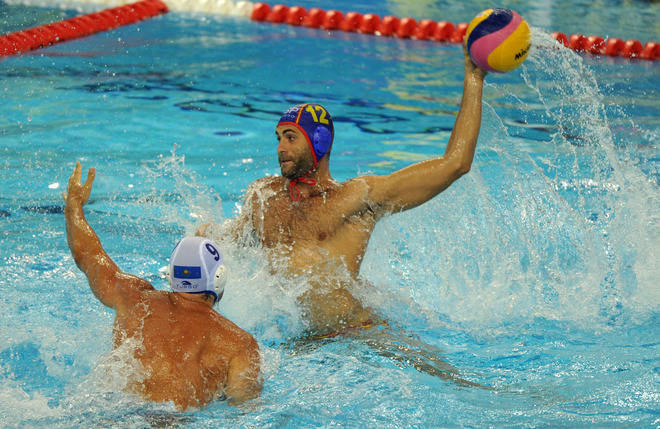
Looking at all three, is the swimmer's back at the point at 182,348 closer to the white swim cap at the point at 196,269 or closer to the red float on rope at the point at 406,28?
the white swim cap at the point at 196,269

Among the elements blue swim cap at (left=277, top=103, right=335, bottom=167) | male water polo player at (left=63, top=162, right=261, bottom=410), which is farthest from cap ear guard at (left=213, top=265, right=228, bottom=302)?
blue swim cap at (left=277, top=103, right=335, bottom=167)

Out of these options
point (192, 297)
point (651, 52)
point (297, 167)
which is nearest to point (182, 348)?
point (192, 297)

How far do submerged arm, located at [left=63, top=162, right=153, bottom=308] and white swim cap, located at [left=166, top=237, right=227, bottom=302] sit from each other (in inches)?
10.3

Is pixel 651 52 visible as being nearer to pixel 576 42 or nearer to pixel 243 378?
pixel 576 42

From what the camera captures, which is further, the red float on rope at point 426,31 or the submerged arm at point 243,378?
the red float on rope at point 426,31

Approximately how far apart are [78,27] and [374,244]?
24.5ft

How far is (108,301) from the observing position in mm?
2920

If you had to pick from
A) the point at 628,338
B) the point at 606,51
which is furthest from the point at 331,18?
the point at 628,338

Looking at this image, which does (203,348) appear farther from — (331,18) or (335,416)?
(331,18)

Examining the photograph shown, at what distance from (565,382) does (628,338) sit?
674 mm

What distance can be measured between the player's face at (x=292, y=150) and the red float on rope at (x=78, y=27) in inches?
260

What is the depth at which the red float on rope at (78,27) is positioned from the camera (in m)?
8.93

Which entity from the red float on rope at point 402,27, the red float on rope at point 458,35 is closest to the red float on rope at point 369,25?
the red float on rope at point 402,27

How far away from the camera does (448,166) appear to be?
10.7 feet
